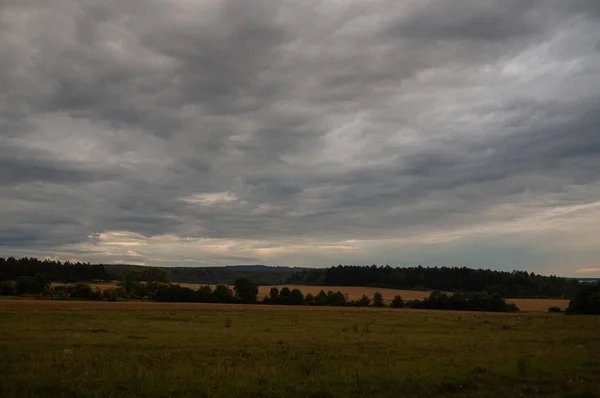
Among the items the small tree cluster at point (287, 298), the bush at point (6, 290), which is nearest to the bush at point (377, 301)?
the small tree cluster at point (287, 298)

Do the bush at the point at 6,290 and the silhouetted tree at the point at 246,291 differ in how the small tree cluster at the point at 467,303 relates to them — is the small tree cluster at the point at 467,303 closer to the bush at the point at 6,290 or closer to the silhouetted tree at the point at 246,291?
the silhouetted tree at the point at 246,291

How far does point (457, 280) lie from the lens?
177875 millimetres

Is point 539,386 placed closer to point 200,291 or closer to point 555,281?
point 200,291

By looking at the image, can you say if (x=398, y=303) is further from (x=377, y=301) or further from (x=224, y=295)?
(x=224, y=295)

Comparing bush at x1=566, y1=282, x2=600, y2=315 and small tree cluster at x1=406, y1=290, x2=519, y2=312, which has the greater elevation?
bush at x1=566, y1=282, x2=600, y2=315

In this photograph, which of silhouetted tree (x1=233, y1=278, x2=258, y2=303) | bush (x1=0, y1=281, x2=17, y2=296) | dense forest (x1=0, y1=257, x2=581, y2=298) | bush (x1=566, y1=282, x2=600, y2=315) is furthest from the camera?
dense forest (x1=0, y1=257, x2=581, y2=298)

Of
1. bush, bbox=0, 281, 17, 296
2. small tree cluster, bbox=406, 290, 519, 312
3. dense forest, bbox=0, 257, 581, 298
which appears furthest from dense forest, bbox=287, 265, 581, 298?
bush, bbox=0, 281, 17, 296

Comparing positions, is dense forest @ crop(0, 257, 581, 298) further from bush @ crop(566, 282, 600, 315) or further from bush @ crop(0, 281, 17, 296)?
bush @ crop(566, 282, 600, 315)

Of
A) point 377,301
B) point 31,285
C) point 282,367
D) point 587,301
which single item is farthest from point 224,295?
point 282,367

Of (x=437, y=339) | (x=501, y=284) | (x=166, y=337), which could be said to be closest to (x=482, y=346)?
(x=437, y=339)

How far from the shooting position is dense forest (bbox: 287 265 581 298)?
16850 cm

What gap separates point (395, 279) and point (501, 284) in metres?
38.1

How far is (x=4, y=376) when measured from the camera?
1530 cm

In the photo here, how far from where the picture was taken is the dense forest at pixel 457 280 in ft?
553
